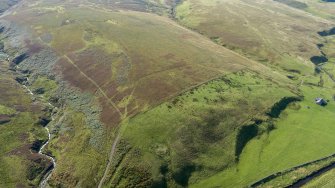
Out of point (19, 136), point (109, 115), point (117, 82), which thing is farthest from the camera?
point (117, 82)

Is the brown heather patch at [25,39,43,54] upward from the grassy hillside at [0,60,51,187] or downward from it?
upward

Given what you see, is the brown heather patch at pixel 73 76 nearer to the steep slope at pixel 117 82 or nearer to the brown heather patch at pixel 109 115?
the steep slope at pixel 117 82

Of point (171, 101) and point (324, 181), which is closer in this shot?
point (324, 181)

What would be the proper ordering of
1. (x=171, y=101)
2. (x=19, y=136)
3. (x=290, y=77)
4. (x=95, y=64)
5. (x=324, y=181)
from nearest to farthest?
(x=324, y=181), (x=19, y=136), (x=171, y=101), (x=95, y=64), (x=290, y=77)

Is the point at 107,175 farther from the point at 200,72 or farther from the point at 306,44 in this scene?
the point at 306,44

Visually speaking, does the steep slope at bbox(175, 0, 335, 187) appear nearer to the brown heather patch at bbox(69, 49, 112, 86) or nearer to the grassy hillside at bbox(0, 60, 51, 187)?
the grassy hillside at bbox(0, 60, 51, 187)

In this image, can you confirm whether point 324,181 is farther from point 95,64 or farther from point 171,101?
point 95,64

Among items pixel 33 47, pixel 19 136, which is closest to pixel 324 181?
pixel 19 136

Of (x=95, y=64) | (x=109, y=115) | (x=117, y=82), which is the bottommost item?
(x=109, y=115)

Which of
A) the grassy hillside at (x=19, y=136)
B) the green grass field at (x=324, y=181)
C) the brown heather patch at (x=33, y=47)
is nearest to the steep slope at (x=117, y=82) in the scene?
the brown heather patch at (x=33, y=47)

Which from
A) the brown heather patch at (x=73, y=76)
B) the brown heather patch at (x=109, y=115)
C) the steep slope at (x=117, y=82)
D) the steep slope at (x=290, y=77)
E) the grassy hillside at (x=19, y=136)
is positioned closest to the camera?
the steep slope at (x=117, y=82)

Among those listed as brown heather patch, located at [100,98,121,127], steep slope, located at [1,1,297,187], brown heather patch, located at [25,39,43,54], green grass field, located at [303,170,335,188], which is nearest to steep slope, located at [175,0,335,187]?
steep slope, located at [1,1,297,187]
